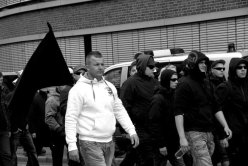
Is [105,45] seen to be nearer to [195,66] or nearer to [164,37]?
[164,37]

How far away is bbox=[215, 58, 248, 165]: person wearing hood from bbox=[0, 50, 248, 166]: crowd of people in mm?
14

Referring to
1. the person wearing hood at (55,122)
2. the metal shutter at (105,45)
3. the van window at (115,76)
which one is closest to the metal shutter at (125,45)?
the metal shutter at (105,45)

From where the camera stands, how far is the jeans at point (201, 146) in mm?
6918

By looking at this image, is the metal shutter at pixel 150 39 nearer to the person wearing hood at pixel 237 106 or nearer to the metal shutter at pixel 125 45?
the metal shutter at pixel 125 45

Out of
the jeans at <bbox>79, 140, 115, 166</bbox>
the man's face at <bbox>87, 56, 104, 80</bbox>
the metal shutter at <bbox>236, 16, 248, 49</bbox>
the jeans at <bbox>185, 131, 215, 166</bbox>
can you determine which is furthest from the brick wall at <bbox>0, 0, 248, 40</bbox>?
the jeans at <bbox>79, 140, 115, 166</bbox>

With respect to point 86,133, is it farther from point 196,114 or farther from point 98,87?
point 196,114

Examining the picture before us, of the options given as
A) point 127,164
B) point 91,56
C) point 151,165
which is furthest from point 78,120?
point 127,164

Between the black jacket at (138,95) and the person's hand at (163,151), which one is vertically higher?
the black jacket at (138,95)

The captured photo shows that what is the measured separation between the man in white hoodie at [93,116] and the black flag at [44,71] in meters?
0.52

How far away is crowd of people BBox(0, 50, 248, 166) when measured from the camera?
6.42 metres

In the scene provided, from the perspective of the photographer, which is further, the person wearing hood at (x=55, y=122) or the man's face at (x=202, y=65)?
the person wearing hood at (x=55, y=122)

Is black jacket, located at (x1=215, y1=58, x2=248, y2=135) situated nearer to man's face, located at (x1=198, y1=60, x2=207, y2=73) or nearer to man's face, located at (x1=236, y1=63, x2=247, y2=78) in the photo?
man's face, located at (x1=236, y1=63, x2=247, y2=78)

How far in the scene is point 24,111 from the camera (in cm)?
747

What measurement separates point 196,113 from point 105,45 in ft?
41.6
